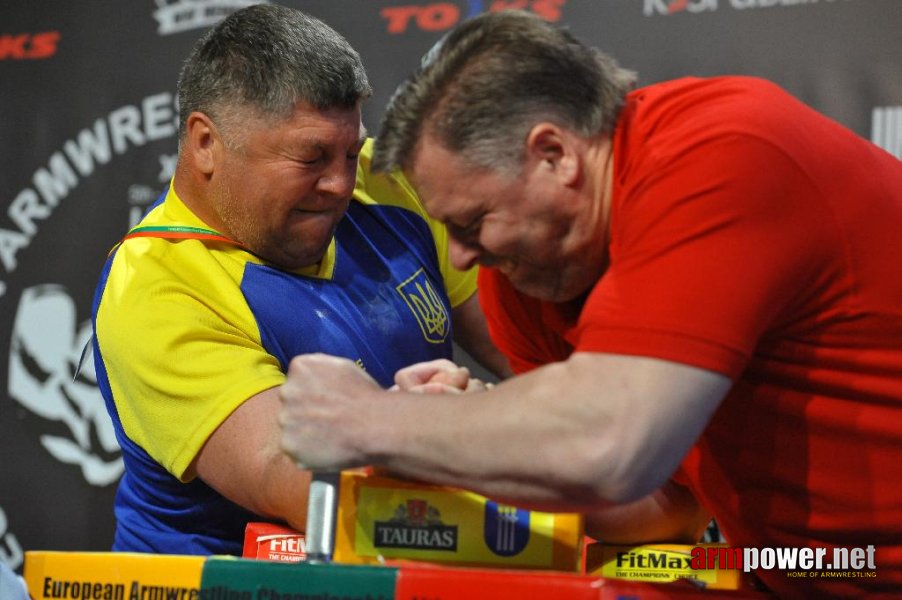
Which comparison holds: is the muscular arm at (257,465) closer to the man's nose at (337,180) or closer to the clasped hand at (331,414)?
the man's nose at (337,180)

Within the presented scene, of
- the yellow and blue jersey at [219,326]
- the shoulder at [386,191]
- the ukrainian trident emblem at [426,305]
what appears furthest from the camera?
the shoulder at [386,191]

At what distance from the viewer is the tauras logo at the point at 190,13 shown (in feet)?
8.41

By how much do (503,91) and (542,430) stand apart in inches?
13.5

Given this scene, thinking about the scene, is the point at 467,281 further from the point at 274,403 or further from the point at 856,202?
the point at 856,202

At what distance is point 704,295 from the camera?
0.91m

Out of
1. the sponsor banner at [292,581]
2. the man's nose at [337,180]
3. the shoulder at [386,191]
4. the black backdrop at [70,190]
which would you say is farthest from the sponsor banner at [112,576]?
the black backdrop at [70,190]

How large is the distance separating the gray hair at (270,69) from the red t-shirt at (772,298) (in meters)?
0.64

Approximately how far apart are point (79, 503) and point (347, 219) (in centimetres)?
115

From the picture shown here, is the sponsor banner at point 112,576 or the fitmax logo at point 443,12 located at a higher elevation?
the fitmax logo at point 443,12

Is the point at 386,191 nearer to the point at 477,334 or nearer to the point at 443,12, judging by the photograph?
the point at 477,334

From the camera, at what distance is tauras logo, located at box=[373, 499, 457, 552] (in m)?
1.04

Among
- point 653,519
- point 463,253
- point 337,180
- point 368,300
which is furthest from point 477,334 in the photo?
point 463,253

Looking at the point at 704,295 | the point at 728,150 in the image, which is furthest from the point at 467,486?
the point at 728,150

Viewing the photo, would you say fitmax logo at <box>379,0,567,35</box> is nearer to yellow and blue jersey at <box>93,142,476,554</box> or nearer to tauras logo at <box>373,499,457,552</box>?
yellow and blue jersey at <box>93,142,476,554</box>
